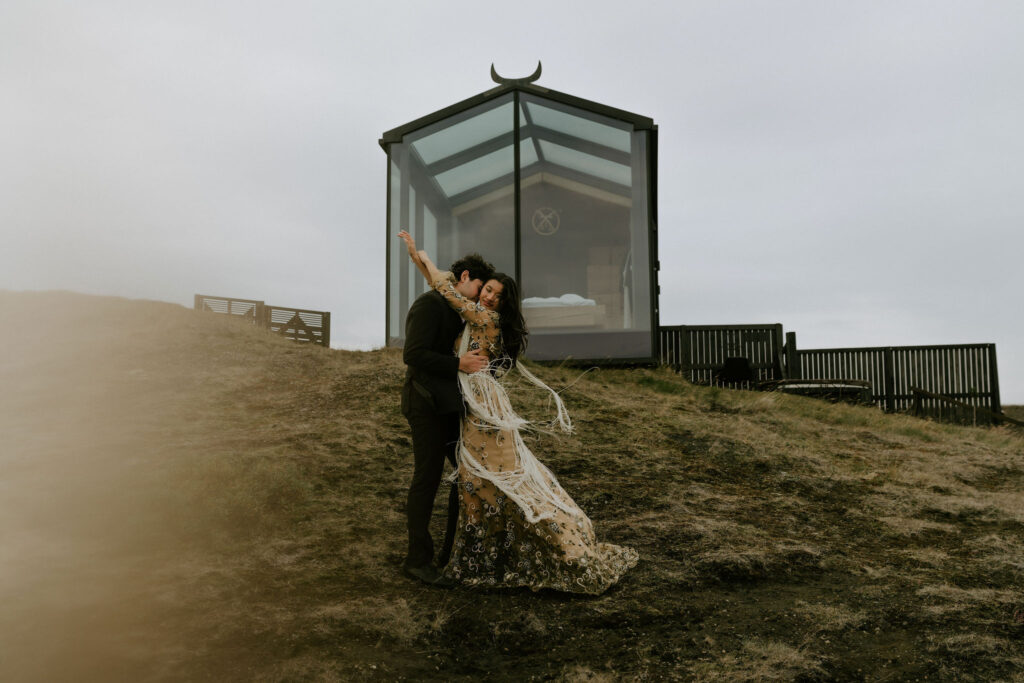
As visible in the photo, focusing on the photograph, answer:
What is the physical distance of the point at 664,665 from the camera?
3.66 meters

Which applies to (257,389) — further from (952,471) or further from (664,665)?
(952,471)

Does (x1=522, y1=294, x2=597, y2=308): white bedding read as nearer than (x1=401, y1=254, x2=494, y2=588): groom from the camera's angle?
No

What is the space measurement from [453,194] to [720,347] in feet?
18.6

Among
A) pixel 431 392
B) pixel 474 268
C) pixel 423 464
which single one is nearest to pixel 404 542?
pixel 423 464

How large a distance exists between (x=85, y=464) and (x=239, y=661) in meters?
3.39

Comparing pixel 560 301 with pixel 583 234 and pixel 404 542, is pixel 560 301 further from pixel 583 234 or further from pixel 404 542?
pixel 404 542

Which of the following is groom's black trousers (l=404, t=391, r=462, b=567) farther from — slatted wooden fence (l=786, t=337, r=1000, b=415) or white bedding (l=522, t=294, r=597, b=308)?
slatted wooden fence (l=786, t=337, r=1000, b=415)

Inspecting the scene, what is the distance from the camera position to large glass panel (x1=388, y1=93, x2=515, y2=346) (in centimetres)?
1179

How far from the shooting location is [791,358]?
15008 mm

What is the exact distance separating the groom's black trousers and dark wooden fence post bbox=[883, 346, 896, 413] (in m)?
13.1

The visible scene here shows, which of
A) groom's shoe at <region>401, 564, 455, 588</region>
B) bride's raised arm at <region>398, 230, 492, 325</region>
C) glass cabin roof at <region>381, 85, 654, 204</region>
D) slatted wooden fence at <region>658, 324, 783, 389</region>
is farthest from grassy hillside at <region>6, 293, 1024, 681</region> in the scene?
slatted wooden fence at <region>658, 324, 783, 389</region>

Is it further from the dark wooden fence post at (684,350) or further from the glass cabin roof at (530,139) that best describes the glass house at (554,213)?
the dark wooden fence post at (684,350)

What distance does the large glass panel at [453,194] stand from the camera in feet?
38.7

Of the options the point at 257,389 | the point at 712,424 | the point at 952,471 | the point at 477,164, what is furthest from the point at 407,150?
the point at 952,471
